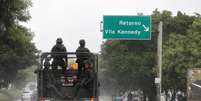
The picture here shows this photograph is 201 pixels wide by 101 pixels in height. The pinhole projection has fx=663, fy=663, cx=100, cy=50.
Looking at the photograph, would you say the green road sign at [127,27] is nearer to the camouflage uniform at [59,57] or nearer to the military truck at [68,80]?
the military truck at [68,80]

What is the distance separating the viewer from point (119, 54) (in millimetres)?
68062

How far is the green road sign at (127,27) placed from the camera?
38344mm

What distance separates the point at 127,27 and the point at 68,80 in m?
17.7

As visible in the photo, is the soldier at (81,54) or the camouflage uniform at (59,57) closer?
the soldier at (81,54)

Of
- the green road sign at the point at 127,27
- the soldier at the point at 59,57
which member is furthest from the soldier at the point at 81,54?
the green road sign at the point at 127,27

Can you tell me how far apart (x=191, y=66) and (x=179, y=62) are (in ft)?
7.71

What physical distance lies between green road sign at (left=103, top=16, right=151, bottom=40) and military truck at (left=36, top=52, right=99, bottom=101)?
17.4 metres

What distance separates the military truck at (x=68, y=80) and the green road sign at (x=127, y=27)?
1744 cm

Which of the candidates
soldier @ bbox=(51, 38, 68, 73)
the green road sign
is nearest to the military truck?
soldier @ bbox=(51, 38, 68, 73)

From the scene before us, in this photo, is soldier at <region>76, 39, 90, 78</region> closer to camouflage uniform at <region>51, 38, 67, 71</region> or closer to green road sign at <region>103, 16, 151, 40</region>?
camouflage uniform at <region>51, 38, 67, 71</region>

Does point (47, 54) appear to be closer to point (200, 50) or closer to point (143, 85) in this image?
point (200, 50)

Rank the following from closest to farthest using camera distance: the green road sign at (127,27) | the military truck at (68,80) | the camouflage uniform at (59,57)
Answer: the military truck at (68,80)
the camouflage uniform at (59,57)
the green road sign at (127,27)

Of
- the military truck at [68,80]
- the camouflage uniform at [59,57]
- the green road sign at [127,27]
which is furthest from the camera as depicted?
the green road sign at [127,27]

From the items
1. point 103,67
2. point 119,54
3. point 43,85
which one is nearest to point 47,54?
point 43,85
